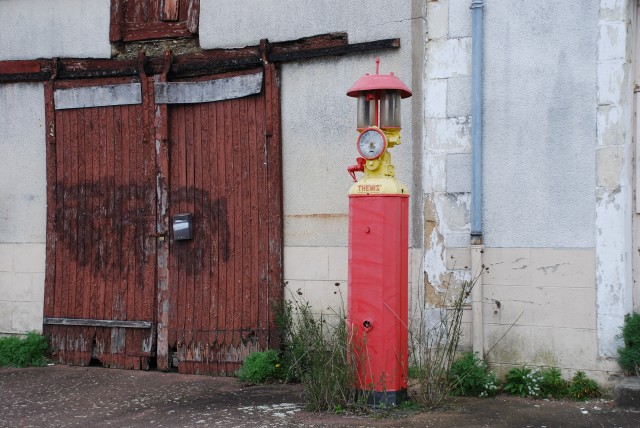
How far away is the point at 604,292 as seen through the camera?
6848 mm

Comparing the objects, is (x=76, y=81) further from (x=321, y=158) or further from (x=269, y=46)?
(x=321, y=158)

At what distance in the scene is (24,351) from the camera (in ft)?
29.8

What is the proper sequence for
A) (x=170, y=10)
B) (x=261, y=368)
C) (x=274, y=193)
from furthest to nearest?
(x=170, y=10), (x=274, y=193), (x=261, y=368)

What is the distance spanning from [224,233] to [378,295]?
8.59 ft

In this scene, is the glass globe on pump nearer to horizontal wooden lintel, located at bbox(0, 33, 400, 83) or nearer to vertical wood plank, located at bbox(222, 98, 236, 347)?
horizontal wooden lintel, located at bbox(0, 33, 400, 83)

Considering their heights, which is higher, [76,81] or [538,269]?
[76,81]

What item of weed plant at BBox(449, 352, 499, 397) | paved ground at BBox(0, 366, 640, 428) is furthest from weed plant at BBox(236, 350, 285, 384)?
weed plant at BBox(449, 352, 499, 397)

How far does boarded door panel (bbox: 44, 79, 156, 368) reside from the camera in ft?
29.0

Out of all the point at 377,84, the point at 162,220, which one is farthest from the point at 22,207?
the point at 377,84

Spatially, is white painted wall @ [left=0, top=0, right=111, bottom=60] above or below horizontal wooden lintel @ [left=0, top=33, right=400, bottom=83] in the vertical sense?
above

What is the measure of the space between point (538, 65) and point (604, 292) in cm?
206

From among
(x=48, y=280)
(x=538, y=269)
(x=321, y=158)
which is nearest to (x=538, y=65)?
(x=538, y=269)

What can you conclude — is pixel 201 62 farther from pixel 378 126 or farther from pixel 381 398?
pixel 381 398

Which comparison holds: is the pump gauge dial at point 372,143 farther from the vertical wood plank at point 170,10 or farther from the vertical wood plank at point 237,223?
the vertical wood plank at point 170,10
